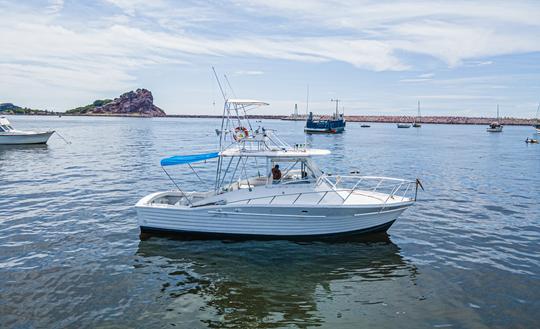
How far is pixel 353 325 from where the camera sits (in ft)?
33.3

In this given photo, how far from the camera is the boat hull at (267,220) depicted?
603 inches

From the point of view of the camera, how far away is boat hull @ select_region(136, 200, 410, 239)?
1531 centimetres

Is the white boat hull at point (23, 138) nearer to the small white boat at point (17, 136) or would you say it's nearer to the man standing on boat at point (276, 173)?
the small white boat at point (17, 136)

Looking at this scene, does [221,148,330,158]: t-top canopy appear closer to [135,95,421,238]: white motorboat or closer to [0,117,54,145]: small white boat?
[135,95,421,238]: white motorboat

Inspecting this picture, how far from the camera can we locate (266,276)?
12977mm

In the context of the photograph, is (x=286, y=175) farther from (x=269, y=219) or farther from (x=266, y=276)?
(x=266, y=276)

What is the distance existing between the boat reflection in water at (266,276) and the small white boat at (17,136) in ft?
153

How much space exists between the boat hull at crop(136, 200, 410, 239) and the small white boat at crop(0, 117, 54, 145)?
152 feet

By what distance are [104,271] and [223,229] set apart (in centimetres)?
459

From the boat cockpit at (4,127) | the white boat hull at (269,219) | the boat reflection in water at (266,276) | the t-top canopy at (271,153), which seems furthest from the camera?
the boat cockpit at (4,127)

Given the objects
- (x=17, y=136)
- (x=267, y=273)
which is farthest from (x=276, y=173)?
(x=17, y=136)

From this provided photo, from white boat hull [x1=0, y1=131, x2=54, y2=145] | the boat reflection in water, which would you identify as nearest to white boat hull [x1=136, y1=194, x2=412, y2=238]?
the boat reflection in water

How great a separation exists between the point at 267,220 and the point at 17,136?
50343 mm

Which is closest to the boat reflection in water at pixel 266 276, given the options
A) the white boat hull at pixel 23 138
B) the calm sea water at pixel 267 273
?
the calm sea water at pixel 267 273
